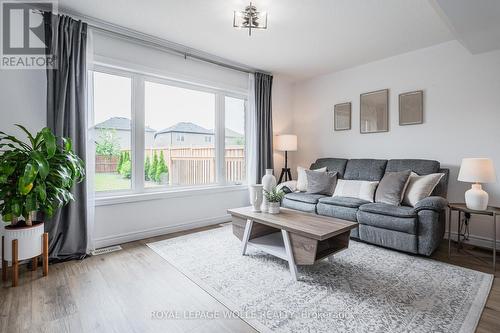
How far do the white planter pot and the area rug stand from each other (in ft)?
3.58

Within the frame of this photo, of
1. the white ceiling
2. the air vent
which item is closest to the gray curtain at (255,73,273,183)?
the white ceiling

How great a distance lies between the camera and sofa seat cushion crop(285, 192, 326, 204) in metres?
3.55

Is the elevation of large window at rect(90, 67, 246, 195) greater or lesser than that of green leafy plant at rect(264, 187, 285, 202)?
greater

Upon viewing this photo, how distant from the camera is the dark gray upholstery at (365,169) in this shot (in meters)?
3.58

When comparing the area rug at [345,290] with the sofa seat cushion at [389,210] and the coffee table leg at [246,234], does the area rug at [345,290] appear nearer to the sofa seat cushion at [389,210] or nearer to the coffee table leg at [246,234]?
the coffee table leg at [246,234]

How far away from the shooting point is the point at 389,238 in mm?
2811

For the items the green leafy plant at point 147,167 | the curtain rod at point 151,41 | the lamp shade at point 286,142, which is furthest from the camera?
the lamp shade at point 286,142

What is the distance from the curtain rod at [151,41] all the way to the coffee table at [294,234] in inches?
92.2

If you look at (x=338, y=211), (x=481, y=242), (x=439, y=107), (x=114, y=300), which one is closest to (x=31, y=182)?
(x=114, y=300)

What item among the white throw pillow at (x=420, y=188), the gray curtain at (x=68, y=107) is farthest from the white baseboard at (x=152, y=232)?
the white throw pillow at (x=420, y=188)

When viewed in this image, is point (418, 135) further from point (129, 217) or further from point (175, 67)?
point (129, 217)

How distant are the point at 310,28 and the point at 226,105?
1.85 metres

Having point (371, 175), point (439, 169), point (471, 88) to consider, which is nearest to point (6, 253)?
point (371, 175)

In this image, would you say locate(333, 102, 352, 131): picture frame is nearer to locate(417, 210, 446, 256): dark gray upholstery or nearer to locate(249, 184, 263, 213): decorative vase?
A: locate(417, 210, 446, 256): dark gray upholstery
